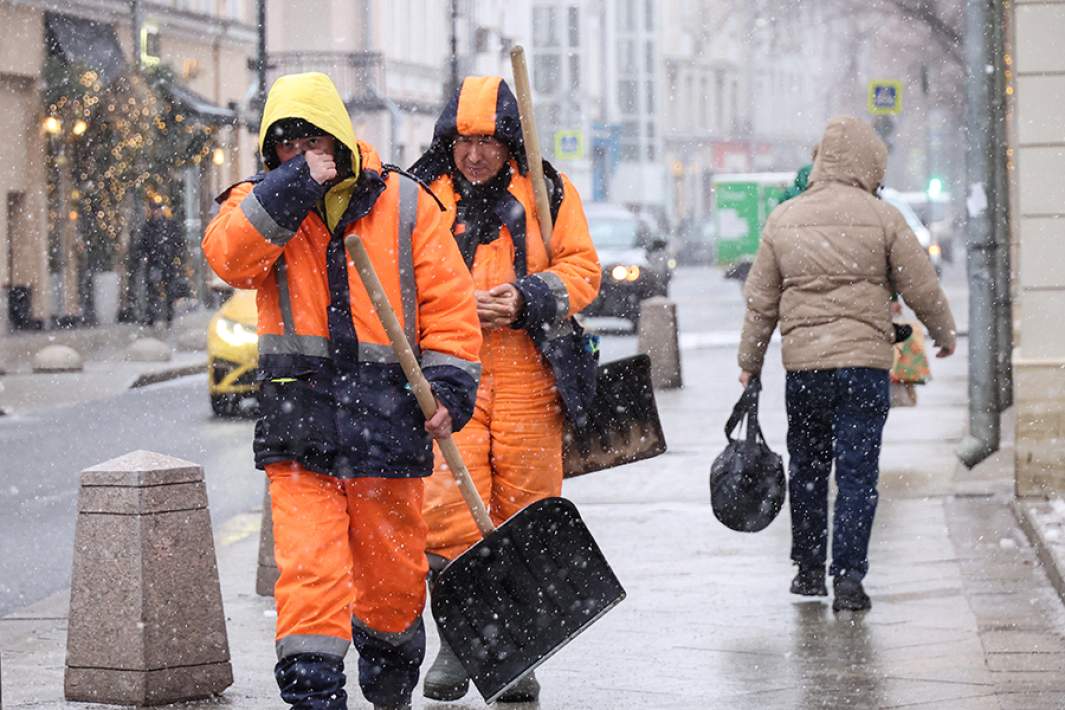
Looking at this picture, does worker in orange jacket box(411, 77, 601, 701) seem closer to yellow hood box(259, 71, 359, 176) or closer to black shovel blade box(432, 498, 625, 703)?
black shovel blade box(432, 498, 625, 703)

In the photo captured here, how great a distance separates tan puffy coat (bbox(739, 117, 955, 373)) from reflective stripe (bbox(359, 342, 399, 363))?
3.01 metres

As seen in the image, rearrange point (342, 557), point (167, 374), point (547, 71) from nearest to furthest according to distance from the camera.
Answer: point (342, 557), point (167, 374), point (547, 71)

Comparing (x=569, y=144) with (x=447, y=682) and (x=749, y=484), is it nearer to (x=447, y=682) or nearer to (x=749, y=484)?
(x=749, y=484)

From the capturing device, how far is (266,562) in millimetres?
8609

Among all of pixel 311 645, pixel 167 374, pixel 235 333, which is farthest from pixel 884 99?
pixel 311 645

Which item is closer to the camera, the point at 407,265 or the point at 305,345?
the point at 305,345

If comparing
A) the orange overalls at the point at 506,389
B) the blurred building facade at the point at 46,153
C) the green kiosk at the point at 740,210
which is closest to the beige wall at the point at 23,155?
the blurred building facade at the point at 46,153

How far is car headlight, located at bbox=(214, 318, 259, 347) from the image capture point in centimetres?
1755

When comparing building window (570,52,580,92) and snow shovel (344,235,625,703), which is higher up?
building window (570,52,580,92)

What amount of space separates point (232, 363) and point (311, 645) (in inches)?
487

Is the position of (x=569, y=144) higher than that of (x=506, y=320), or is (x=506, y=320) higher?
(x=569, y=144)

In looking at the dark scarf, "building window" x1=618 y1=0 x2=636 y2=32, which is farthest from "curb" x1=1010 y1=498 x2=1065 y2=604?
"building window" x1=618 y1=0 x2=636 y2=32

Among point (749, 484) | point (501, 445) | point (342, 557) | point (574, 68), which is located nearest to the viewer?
point (342, 557)

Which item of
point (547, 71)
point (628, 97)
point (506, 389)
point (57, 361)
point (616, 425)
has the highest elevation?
point (547, 71)
